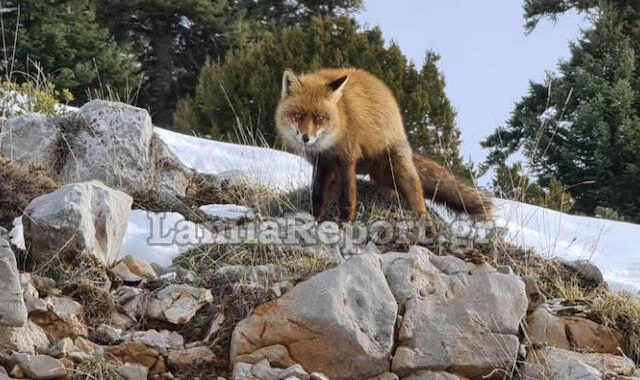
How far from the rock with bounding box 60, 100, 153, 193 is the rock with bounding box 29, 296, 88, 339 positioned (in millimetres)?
2893

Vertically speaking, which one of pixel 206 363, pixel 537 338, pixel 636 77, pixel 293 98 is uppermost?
pixel 636 77

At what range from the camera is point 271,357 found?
17.5ft

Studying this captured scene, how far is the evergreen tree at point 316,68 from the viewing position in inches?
591

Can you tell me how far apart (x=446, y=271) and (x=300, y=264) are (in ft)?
3.34

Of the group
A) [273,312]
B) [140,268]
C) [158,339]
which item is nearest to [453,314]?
[273,312]

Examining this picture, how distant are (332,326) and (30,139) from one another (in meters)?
4.60

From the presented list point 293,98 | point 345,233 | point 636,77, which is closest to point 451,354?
point 345,233

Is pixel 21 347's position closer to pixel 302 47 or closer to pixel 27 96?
pixel 27 96

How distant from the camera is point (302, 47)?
16641 millimetres

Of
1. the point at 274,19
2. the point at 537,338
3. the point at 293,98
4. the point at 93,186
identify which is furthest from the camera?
the point at 274,19

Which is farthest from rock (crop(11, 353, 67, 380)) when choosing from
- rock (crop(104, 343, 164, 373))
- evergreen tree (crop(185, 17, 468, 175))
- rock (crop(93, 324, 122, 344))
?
evergreen tree (crop(185, 17, 468, 175))

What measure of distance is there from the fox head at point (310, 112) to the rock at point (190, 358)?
8.88ft

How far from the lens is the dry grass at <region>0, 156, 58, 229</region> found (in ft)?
22.8

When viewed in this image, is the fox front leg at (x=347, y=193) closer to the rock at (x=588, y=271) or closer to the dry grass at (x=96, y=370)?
the rock at (x=588, y=271)
